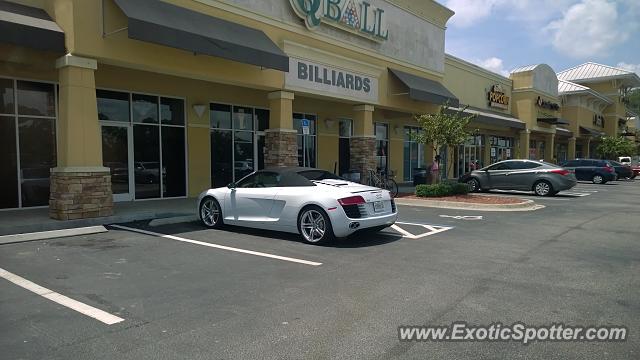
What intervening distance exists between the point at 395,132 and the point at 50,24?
1696 centimetres

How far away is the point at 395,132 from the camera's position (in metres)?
23.8

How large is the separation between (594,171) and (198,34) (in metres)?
24.8

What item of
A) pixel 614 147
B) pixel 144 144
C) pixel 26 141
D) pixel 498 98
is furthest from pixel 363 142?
pixel 614 147

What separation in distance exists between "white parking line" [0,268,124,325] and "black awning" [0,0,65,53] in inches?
186

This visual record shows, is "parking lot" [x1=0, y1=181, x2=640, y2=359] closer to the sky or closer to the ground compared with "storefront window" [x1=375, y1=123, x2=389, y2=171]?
closer to the ground

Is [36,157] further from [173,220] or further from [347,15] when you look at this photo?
[347,15]

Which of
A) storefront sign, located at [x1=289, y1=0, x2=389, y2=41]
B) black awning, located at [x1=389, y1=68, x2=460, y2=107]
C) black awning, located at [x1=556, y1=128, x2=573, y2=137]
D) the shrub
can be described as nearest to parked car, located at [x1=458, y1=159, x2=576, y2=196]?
black awning, located at [x1=389, y1=68, x2=460, y2=107]

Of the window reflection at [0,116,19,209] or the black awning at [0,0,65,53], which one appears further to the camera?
the window reflection at [0,116,19,209]

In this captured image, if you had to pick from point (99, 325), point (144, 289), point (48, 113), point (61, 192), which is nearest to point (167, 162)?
point (48, 113)

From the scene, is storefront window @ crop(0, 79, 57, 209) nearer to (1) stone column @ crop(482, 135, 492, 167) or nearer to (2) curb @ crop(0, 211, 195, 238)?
(2) curb @ crop(0, 211, 195, 238)

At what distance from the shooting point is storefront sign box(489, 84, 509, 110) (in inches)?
1232

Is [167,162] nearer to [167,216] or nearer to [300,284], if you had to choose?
[167,216]

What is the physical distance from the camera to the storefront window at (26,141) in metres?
11.2

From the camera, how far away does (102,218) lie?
10.1m
